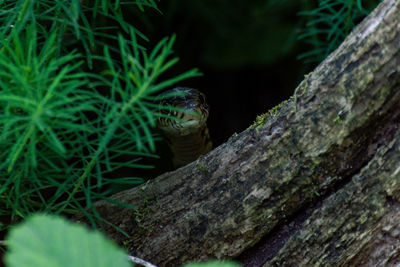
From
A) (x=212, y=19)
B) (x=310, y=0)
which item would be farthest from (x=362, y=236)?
(x=212, y=19)

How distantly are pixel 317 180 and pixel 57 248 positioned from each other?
3.61 ft

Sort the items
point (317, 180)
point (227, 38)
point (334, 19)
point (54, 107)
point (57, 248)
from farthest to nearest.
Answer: point (227, 38), point (334, 19), point (317, 180), point (54, 107), point (57, 248)

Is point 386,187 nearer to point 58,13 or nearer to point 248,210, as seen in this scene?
point 248,210

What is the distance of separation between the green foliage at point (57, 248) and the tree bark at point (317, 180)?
3.12 feet

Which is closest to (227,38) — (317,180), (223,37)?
(223,37)

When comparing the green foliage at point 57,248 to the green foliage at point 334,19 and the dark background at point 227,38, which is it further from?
the dark background at point 227,38

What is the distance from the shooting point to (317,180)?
67.2 inches

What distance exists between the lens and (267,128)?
179 centimetres

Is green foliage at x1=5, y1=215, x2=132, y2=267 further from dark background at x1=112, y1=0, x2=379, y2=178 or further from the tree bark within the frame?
dark background at x1=112, y1=0, x2=379, y2=178

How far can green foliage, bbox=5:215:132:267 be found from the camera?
0.82 m

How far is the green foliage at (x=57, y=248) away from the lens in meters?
0.82

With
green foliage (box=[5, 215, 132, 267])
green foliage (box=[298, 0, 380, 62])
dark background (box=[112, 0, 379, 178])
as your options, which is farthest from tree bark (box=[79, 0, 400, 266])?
dark background (box=[112, 0, 379, 178])

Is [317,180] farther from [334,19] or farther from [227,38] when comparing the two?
[227,38]

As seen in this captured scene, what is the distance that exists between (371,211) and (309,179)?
0.24 metres
